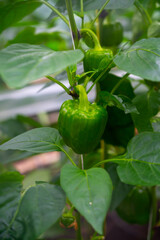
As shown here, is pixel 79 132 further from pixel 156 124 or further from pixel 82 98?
pixel 156 124

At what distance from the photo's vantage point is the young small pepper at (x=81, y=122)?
0.47 m

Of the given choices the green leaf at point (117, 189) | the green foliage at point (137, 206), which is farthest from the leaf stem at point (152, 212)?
the green leaf at point (117, 189)

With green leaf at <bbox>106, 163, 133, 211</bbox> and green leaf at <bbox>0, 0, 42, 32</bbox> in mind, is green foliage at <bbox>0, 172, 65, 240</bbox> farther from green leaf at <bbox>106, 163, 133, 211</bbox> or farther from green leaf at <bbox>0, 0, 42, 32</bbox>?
green leaf at <bbox>0, 0, 42, 32</bbox>

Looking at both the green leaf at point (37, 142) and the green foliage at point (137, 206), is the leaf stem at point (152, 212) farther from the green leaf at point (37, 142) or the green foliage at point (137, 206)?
the green leaf at point (37, 142)

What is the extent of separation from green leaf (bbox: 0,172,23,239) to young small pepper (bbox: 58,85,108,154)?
11 cm

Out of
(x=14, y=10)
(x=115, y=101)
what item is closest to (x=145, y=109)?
(x=115, y=101)

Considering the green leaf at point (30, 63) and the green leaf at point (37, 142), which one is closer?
the green leaf at point (30, 63)

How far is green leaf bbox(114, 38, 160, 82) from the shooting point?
396mm

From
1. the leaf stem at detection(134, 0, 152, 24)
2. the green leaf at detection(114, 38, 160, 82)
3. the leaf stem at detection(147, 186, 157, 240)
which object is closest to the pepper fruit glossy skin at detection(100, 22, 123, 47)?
the leaf stem at detection(134, 0, 152, 24)

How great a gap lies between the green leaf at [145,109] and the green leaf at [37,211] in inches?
9.0

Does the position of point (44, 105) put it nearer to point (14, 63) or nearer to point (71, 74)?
point (71, 74)

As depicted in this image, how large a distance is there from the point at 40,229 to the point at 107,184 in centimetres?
11

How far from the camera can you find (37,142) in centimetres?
50

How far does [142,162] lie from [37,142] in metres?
0.19
